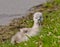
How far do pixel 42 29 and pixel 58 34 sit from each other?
34.8 inches

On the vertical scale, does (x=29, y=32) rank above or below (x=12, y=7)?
below

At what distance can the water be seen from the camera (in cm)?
953

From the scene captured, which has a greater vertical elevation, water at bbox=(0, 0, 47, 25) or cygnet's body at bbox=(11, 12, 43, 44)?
water at bbox=(0, 0, 47, 25)

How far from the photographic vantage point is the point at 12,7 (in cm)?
1016

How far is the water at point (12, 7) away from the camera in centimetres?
953

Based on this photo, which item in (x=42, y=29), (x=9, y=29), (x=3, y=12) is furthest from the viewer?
(x=3, y=12)

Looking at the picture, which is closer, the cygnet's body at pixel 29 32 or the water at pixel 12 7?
the cygnet's body at pixel 29 32

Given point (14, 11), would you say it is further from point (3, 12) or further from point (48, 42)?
point (48, 42)

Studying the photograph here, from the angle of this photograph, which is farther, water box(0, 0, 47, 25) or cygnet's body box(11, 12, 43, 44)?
water box(0, 0, 47, 25)

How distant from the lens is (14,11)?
9891 millimetres

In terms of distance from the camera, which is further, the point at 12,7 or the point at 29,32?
the point at 12,7

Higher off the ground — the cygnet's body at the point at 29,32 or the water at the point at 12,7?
the water at the point at 12,7

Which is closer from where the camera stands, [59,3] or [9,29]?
[9,29]

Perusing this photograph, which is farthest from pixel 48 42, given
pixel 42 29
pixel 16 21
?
pixel 16 21
